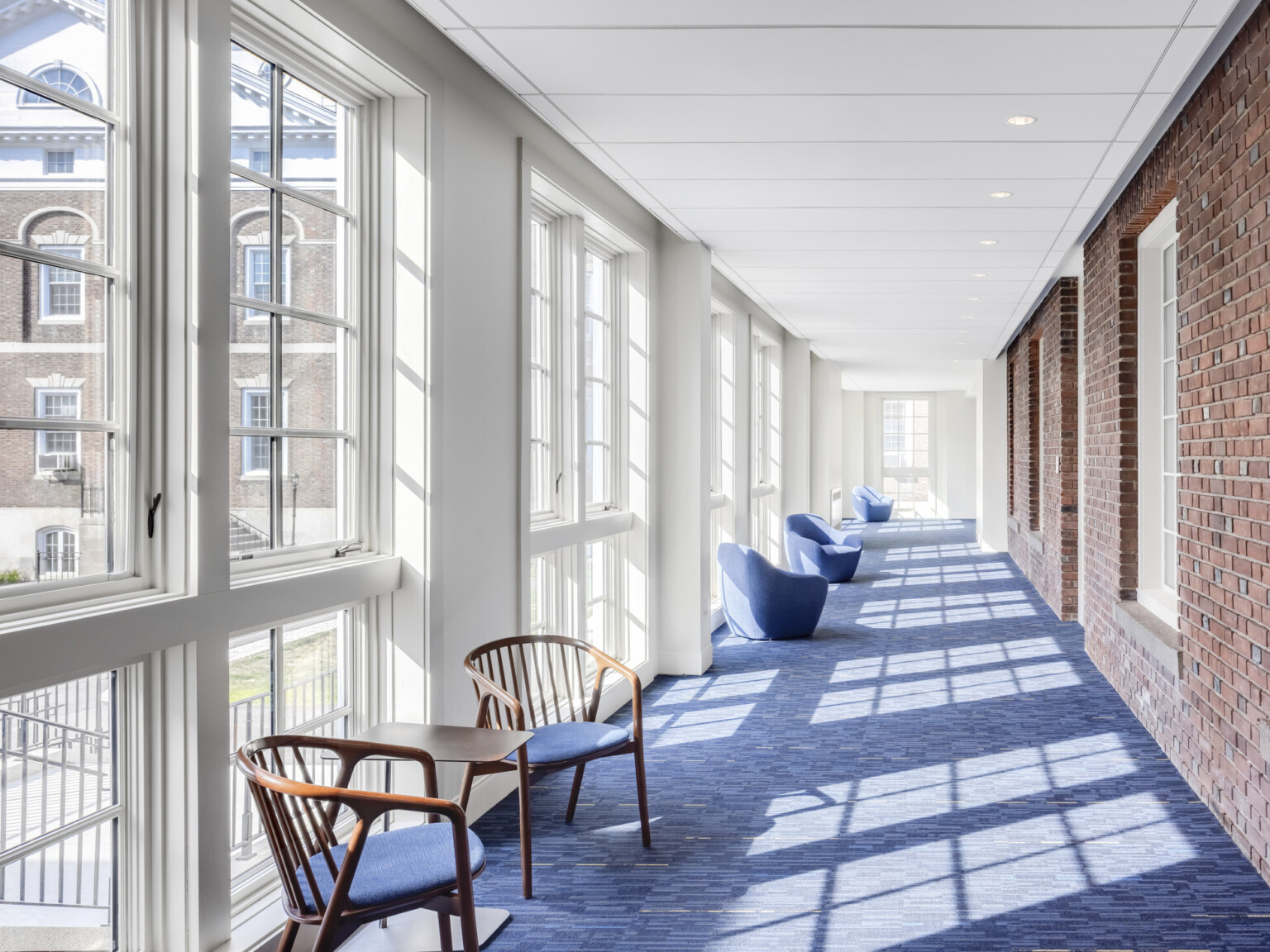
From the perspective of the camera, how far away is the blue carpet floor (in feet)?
10.2

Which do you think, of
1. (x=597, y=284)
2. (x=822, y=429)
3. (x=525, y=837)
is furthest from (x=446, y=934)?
(x=822, y=429)

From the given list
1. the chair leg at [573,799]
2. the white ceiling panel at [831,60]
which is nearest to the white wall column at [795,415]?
the chair leg at [573,799]

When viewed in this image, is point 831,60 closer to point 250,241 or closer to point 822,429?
point 250,241

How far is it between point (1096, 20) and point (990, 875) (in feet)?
8.75

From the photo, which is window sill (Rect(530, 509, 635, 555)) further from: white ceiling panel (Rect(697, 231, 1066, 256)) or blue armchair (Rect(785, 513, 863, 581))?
blue armchair (Rect(785, 513, 863, 581))

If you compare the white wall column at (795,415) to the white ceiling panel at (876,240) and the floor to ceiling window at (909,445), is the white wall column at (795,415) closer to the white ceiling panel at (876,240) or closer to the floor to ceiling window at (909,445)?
the white ceiling panel at (876,240)

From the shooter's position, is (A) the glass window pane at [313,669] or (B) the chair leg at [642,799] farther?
(B) the chair leg at [642,799]

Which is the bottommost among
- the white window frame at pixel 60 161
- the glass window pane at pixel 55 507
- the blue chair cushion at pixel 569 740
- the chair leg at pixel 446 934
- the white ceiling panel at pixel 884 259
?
the chair leg at pixel 446 934

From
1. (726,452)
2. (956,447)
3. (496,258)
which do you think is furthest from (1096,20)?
(956,447)

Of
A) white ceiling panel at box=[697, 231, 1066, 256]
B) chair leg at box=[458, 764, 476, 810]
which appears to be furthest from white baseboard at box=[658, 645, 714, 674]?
chair leg at box=[458, 764, 476, 810]

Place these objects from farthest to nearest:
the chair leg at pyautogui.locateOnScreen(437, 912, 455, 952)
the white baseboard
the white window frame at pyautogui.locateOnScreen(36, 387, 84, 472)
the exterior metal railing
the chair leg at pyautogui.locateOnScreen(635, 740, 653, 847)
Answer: the white baseboard < the chair leg at pyautogui.locateOnScreen(635, 740, 653, 847) < the chair leg at pyautogui.locateOnScreen(437, 912, 455, 952) < the white window frame at pyautogui.locateOnScreen(36, 387, 84, 472) < the exterior metal railing

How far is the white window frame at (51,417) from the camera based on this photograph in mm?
2238

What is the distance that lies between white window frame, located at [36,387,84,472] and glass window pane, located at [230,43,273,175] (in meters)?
0.84

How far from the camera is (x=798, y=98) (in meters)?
3.79
